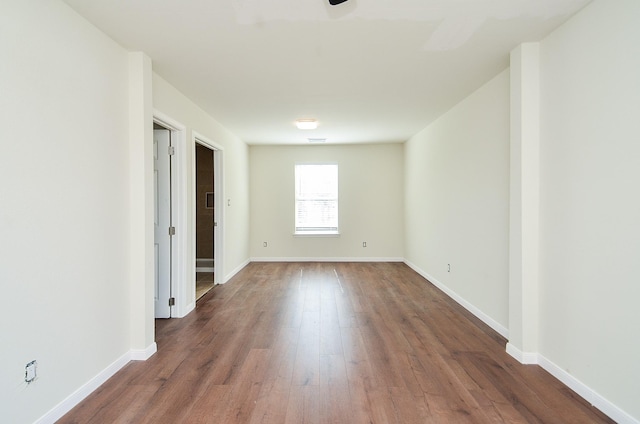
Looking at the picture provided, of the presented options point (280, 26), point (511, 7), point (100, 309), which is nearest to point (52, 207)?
point (100, 309)

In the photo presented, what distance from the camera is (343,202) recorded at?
668cm

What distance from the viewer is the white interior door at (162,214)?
11.1ft

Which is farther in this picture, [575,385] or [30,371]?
[575,385]

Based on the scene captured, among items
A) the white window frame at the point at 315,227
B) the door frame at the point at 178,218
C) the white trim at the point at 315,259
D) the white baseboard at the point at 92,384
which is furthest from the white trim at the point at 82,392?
the white window frame at the point at 315,227

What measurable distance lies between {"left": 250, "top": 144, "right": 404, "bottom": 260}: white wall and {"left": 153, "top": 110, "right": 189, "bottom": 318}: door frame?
322cm

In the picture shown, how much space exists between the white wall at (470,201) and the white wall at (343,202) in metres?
1.24

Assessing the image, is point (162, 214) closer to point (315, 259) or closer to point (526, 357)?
point (526, 357)

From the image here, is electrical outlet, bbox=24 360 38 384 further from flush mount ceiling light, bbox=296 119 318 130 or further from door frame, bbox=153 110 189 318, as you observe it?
flush mount ceiling light, bbox=296 119 318 130

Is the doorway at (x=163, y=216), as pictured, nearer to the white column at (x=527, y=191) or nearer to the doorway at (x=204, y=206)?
the doorway at (x=204, y=206)

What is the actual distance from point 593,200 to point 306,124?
3558mm

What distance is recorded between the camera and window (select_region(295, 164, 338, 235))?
22.1 ft

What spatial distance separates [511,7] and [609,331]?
2059 mm

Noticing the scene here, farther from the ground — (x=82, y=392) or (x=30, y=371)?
(x=30, y=371)

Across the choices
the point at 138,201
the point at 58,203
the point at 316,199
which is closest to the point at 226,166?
the point at 316,199
